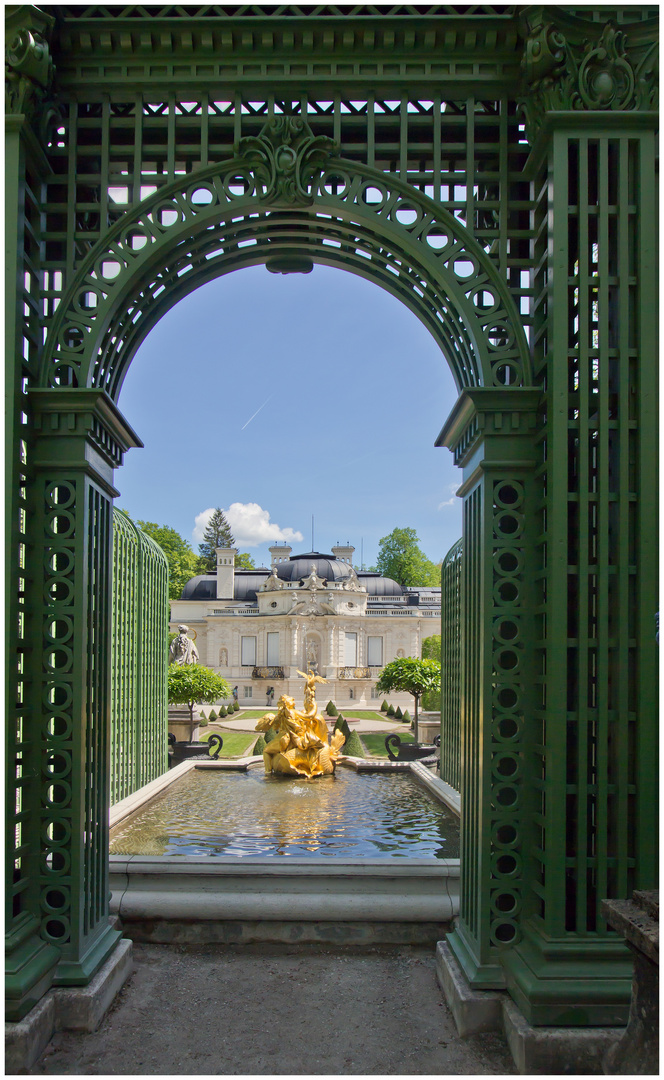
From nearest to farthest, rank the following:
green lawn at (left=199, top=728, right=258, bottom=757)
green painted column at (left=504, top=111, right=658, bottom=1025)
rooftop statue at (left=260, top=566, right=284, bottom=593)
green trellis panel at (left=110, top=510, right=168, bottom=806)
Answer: green painted column at (left=504, top=111, right=658, bottom=1025)
green trellis panel at (left=110, top=510, right=168, bottom=806)
green lawn at (left=199, top=728, right=258, bottom=757)
rooftop statue at (left=260, top=566, right=284, bottom=593)

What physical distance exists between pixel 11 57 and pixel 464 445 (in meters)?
3.21

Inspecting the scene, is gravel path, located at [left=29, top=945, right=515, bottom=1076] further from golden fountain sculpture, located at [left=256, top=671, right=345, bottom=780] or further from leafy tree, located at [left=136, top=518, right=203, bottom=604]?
leafy tree, located at [left=136, top=518, right=203, bottom=604]

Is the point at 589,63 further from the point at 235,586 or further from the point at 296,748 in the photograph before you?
the point at 235,586

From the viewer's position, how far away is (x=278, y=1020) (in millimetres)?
3715

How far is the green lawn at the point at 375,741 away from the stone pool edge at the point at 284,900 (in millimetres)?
11266

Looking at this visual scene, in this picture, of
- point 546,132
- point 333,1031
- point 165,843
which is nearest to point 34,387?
point 546,132

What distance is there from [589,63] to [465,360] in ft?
5.30

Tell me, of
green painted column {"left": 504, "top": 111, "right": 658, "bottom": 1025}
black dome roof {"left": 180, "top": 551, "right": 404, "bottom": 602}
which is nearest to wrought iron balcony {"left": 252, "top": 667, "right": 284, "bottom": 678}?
black dome roof {"left": 180, "top": 551, "right": 404, "bottom": 602}

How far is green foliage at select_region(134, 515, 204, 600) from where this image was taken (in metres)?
44.3

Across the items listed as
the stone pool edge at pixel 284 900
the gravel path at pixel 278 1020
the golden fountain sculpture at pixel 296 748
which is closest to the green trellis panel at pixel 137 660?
the golden fountain sculpture at pixel 296 748

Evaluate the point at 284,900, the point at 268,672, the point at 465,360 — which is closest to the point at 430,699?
the point at 284,900

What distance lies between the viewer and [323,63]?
4.02 m

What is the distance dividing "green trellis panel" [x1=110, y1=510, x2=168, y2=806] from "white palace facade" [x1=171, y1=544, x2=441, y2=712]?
25.1m

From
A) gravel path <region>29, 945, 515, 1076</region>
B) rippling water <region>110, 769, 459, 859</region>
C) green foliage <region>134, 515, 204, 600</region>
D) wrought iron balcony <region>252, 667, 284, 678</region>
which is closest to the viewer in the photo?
gravel path <region>29, 945, 515, 1076</region>
